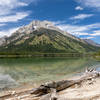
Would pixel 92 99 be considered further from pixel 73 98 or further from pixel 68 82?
pixel 68 82

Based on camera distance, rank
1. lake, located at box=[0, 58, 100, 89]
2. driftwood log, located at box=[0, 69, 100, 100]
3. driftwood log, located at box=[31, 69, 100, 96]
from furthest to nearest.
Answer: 1. lake, located at box=[0, 58, 100, 89]
2. driftwood log, located at box=[31, 69, 100, 96]
3. driftwood log, located at box=[0, 69, 100, 100]

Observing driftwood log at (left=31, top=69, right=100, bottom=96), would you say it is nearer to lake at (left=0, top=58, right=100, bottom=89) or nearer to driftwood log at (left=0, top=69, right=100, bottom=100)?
driftwood log at (left=0, top=69, right=100, bottom=100)

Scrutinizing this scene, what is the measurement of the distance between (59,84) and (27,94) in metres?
3.42

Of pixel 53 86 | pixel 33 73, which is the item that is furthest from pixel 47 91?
pixel 33 73

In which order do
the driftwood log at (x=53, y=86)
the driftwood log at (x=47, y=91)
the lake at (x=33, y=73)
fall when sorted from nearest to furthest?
the driftwood log at (x=47, y=91)
the driftwood log at (x=53, y=86)
the lake at (x=33, y=73)

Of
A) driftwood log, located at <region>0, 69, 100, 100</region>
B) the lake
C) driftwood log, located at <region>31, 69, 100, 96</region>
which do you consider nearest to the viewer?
driftwood log, located at <region>0, 69, 100, 100</region>

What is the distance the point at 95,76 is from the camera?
2164 cm

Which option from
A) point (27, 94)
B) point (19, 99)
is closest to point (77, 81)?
point (27, 94)

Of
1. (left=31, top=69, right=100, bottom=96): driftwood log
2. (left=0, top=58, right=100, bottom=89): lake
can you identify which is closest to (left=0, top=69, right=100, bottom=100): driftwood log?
(left=31, top=69, right=100, bottom=96): driftwood log

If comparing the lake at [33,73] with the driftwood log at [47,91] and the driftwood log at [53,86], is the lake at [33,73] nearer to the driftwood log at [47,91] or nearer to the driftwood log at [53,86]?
the driftwood log at [47,91]

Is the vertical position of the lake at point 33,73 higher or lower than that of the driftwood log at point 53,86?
lower

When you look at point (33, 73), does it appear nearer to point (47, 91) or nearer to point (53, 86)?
point (53, 86)

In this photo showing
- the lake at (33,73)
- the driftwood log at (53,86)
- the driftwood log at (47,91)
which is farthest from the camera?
the lake at (33,73)

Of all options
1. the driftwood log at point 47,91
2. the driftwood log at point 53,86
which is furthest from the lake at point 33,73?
the driftwood log at point 53,86
